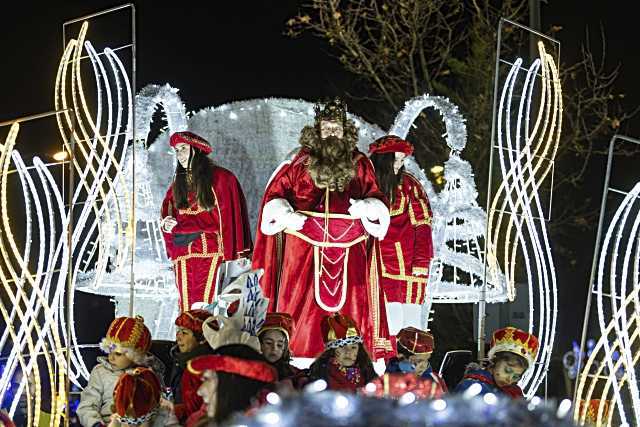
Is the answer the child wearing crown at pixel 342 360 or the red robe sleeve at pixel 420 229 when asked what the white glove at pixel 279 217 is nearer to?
the red robe sleeve at pixel 420 229

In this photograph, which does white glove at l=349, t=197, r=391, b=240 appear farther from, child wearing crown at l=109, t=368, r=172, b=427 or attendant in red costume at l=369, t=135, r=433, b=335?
child wearing crown at l=109, t=368, r=172, b=427

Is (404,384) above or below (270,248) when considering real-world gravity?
below

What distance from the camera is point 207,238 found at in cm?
853

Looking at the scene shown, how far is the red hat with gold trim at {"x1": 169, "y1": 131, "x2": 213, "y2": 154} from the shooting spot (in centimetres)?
845

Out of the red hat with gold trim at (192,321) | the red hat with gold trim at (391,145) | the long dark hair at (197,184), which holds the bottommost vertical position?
the red hat with gold trim at (192,321)

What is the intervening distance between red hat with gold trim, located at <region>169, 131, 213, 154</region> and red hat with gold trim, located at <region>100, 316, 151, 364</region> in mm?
2290

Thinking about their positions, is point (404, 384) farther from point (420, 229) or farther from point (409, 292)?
point (420, 229)

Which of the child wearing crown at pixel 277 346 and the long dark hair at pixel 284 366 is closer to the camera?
the long dark hair at pixel 284 366

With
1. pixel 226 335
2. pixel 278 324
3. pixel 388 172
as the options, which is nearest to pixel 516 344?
pixel 278 324

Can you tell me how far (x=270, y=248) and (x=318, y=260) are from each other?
34 cm

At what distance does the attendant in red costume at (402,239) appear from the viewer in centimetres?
856

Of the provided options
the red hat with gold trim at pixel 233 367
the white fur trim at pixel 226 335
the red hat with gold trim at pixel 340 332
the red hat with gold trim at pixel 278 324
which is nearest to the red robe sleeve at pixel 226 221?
the red hat with gold trim at pixel 278 324

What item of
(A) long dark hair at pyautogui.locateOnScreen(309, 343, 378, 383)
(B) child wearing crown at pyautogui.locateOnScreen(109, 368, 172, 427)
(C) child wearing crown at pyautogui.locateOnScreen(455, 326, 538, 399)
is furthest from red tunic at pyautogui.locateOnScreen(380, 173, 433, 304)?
(B) child wearing crown at pyautogui.locateOnScreen(109, 368, 172, 427)

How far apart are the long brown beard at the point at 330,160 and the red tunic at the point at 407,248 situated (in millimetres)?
669
